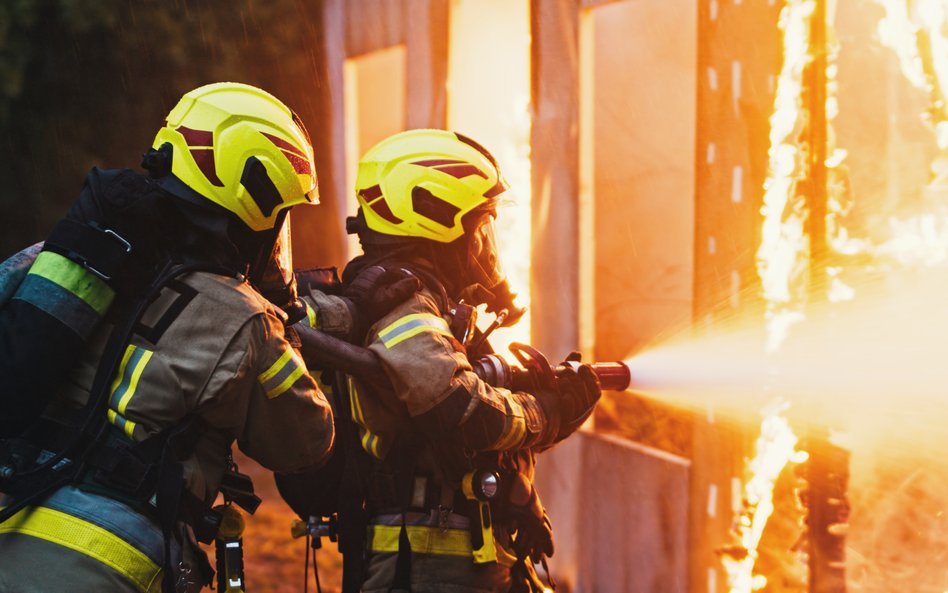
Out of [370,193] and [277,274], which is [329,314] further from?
[370,193]

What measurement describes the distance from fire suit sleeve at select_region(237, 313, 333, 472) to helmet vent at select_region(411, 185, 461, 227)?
936mm

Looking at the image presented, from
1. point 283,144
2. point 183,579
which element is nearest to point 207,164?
point 283,144

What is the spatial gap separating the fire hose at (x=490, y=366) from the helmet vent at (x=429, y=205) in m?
0.54

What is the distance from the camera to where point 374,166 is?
3.44 meters

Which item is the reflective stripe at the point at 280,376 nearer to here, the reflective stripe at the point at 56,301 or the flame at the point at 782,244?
the reflective stripe at the point at 56,301

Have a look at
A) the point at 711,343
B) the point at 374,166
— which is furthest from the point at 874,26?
the point at 374,166

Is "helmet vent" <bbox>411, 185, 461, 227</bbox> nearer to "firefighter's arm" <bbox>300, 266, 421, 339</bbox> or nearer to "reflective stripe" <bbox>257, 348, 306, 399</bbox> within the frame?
"firefighter's arm" <bbox>300, 266, 421, 339</bbox>

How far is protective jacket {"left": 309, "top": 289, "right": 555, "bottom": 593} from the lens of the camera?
118 inches

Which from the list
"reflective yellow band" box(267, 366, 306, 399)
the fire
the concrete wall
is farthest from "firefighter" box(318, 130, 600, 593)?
the fire

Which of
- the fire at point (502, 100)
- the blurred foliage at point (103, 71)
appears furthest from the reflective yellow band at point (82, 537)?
the blurred foliage at point (103, 71)

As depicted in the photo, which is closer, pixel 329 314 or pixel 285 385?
pixel 285 385

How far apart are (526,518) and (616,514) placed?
2.19 meters

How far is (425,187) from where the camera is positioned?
10.9 ft

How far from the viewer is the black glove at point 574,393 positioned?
3375 mm
